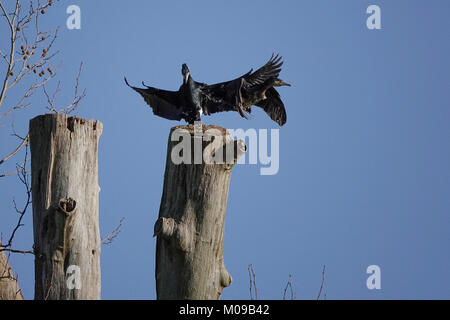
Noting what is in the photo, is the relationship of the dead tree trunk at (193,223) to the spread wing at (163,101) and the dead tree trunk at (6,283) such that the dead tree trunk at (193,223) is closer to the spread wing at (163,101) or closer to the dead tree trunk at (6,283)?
the dead tree trunk at (6,283)

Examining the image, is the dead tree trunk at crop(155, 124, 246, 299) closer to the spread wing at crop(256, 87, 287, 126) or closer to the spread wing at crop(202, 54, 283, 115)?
the spread wing at crop(202, 54, 283, 115)

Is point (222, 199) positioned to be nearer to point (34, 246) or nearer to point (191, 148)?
point (191, 148)

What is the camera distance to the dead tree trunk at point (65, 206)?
5.47 metres

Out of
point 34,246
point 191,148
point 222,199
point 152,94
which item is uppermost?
point 152,94

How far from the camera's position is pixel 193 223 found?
548 centimetres

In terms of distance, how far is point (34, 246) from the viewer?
5.58 meters

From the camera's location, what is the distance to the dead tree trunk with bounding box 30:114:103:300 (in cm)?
547

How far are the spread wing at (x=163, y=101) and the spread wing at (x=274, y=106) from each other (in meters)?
1.22

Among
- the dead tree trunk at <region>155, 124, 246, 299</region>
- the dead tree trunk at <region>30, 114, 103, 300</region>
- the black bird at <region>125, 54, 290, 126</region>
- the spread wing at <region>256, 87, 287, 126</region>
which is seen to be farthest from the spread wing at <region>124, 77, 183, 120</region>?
the dead tree trunk at <region>155, 124, 246, 299</region>

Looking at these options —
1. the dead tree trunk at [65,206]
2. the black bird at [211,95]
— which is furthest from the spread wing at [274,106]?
the dead tree trunk at [65,206]
